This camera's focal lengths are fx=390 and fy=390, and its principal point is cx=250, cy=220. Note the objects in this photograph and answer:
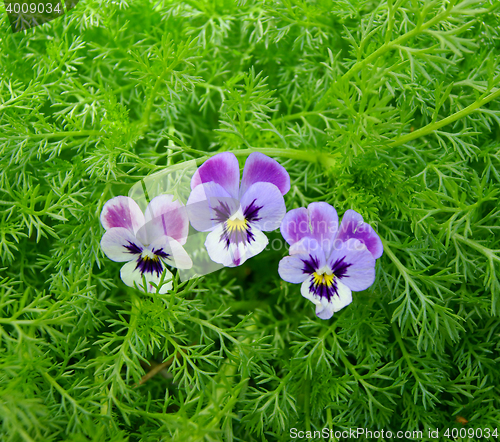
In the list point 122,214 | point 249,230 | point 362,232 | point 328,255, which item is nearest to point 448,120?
point 362,232

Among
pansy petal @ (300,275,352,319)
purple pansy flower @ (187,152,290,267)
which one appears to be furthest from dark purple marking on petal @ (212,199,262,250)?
pansy petal @ (300,275,352,319)

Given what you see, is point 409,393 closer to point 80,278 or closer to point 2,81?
point 80,278

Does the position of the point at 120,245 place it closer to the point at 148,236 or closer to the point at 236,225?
the point at 148,236

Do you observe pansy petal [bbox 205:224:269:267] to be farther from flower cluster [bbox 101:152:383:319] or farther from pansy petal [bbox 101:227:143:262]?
pansy petal [bbox 101:227:143:262]

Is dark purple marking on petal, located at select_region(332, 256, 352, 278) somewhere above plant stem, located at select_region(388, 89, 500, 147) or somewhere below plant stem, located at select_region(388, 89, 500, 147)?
below

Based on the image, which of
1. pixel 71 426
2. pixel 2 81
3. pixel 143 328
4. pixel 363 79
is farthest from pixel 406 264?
pixel 2 81
